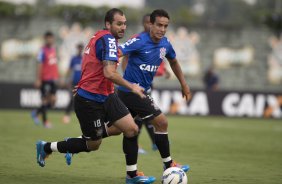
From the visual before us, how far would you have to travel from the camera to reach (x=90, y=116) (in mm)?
9062

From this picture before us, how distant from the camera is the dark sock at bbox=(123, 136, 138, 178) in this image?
29.7 feet

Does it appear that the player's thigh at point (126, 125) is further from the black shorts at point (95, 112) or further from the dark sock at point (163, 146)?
the dark sock at point (163, 146)

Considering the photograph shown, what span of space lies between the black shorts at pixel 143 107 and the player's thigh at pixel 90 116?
929 mm

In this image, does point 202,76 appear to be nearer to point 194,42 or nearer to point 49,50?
point 194,42

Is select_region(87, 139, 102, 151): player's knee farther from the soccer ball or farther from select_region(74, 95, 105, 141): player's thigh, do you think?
the soccer ball

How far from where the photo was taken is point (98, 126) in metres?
9.09

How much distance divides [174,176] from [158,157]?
361 centimetres

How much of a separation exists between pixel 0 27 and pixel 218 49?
10172 millimetres

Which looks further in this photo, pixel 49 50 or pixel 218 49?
pixel 218 49

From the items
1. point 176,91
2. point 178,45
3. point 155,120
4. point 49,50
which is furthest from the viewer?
point 178,45

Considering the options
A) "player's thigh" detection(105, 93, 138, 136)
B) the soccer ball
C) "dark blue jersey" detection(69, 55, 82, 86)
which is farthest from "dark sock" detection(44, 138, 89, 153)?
"dark blue jersey" detection(69, 55, 82, 86)

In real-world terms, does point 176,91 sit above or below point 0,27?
below

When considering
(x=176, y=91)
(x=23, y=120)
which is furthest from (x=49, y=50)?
(x=176, y=91)

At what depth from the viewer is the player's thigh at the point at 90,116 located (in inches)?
357
